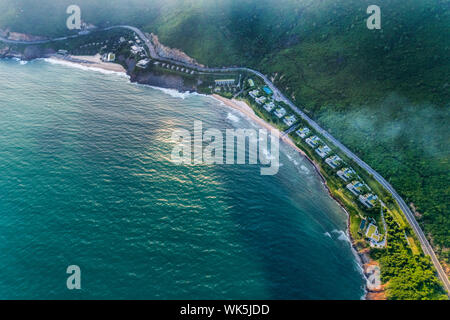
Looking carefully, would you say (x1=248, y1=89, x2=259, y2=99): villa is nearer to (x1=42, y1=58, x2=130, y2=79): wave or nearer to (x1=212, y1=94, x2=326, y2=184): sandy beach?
(x1=212, y1=94, x2=326, y2=184): sandy beach

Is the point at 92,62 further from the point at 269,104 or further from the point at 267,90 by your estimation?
the point at 269,104

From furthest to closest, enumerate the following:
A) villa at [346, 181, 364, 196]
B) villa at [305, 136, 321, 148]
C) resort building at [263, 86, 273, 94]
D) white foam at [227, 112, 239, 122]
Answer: resort building at [263, 86, 273, 94] → white foam at [227, 112, 239, 122] → villa at [305, 136, 321, 148] → villa at [346, 181, 364, 196]

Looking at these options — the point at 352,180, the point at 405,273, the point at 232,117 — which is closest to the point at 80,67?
the point at 232,117

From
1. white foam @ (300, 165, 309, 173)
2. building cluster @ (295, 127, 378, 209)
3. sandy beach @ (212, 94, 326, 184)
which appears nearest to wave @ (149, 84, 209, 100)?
sandy beach @ (212, 94, 326, 184)

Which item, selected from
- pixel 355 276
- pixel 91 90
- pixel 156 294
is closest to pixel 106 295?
pixel 156 294

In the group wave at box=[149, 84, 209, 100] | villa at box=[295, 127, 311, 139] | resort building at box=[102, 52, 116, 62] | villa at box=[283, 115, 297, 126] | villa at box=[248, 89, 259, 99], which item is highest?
resort building at box=[102, 52, 116, 62]

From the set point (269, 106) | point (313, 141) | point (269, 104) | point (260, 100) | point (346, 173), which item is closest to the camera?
point (346, 173)
